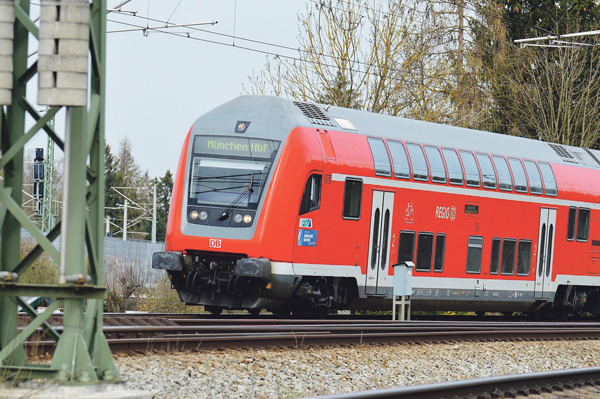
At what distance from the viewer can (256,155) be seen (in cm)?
1526

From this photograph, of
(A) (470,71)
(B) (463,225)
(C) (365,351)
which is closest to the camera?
(C) (365,351)

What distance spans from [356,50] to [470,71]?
5648 mm

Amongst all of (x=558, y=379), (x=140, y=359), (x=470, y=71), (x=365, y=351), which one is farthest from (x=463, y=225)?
(x=470, y=71)

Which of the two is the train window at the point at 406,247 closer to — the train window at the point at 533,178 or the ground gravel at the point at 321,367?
the ground gravel at the point at 321,367

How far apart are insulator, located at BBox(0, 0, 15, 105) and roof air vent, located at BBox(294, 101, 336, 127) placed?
9700mm

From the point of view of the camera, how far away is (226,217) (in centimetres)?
1507

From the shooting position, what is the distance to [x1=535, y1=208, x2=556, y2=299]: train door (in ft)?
66.1

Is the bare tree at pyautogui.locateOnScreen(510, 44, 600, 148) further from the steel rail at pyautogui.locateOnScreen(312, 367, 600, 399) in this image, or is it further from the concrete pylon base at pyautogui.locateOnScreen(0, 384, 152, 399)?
the concrete pylon base at pyautogui.locateOnScreen(0, 384, 152, 399)

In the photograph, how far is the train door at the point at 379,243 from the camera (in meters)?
16.5

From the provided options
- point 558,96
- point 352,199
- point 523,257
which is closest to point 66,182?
point 352,199

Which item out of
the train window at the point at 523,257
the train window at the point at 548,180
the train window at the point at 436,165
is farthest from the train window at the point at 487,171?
the train window at the point at 548,180

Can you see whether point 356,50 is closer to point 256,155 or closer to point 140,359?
point 256,155

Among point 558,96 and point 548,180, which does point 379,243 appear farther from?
point 558,96

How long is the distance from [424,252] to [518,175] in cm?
334
